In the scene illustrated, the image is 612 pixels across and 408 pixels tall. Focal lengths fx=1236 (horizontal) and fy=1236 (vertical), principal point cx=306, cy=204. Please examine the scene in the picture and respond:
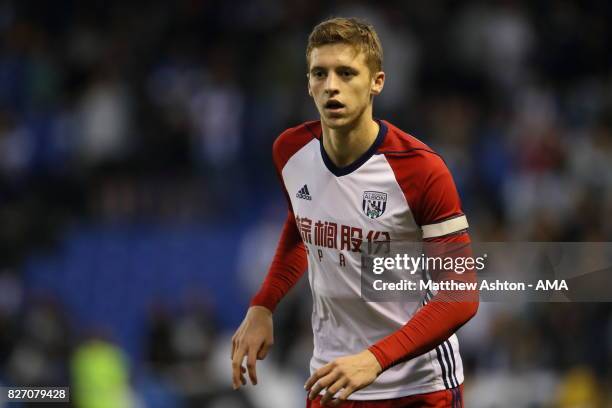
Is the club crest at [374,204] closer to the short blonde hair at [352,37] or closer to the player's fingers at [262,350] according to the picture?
the short blonde hair at [352,37]

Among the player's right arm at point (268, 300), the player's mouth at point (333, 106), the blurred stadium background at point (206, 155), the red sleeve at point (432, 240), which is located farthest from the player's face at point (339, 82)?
the blurred stadium background at point (206, 155)

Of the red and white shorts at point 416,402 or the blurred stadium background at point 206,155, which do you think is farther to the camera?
the blurred stadium background at point 206,155

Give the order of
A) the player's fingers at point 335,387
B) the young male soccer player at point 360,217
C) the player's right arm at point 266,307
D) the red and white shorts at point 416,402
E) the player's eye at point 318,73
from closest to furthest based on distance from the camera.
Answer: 1. the player's fingers at point 335,387
2. the young male soccer player at point 360,217
3. the player's eye at point 318,73
4. the red and white shorts at point 416,402
5. the player's right arm at point 266,307

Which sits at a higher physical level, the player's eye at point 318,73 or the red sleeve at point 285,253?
the player's eye at point 318,73

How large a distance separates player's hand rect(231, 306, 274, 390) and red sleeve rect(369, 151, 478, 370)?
674 mm

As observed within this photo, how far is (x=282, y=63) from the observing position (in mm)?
13469

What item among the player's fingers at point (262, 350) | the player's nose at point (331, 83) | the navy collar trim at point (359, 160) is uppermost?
the player's nose at point (331, 83)

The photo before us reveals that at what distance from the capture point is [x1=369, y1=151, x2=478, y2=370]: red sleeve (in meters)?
4.57

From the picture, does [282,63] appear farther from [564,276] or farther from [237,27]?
[564,276]

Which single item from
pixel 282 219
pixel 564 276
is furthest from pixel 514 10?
pixel 564 276

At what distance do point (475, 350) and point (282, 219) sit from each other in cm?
274

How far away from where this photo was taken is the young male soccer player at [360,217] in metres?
4.75

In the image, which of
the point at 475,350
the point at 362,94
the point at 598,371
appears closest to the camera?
the point at 362,94

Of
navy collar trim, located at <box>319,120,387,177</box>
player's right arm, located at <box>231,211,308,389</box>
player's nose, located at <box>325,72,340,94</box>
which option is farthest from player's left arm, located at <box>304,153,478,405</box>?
player's right arm, located at <box>231,211,308,389</box>
